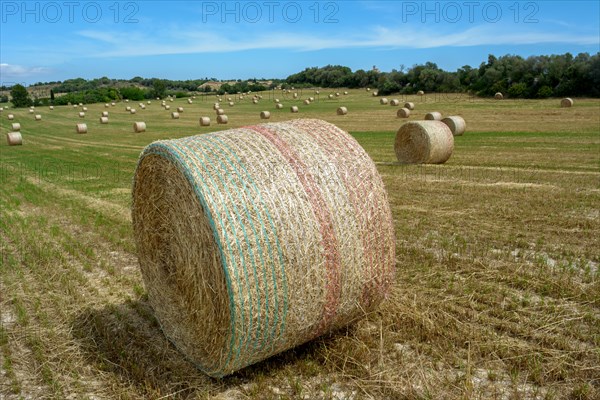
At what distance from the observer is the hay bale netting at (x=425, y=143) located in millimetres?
16391

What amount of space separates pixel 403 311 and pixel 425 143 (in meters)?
11.6

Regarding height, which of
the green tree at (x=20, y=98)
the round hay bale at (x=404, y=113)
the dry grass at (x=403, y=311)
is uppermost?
the green tree at (x=20, y=98)

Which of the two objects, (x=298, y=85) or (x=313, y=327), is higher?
(x=298, y=85)

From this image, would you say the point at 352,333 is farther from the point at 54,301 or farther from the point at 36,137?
the point at 36,137

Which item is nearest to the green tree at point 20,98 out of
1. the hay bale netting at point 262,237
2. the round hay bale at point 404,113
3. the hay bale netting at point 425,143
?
the round hay bale at point 404,113

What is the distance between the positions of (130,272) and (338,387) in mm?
4170

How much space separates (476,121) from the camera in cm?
3042

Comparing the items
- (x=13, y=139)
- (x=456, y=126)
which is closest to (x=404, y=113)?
(x=456, y=126)

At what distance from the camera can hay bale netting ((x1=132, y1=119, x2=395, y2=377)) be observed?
13.7 feet

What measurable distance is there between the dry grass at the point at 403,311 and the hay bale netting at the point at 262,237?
384mm

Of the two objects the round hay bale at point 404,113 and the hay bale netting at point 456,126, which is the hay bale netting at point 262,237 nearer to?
the hay bale netting at point 456,126

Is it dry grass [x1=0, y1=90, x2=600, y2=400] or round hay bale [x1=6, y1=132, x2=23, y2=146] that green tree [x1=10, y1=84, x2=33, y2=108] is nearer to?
round hay bale [x1=6, y1=132, x2=23, y2=146]

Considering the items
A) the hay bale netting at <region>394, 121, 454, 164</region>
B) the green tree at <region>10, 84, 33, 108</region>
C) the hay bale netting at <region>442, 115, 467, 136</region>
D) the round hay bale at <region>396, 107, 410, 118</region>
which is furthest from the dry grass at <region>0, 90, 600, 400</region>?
the green tree at <region>10, 84, 33, 108</region>

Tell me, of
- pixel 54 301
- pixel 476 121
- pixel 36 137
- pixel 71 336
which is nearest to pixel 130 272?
pixel 54 301
